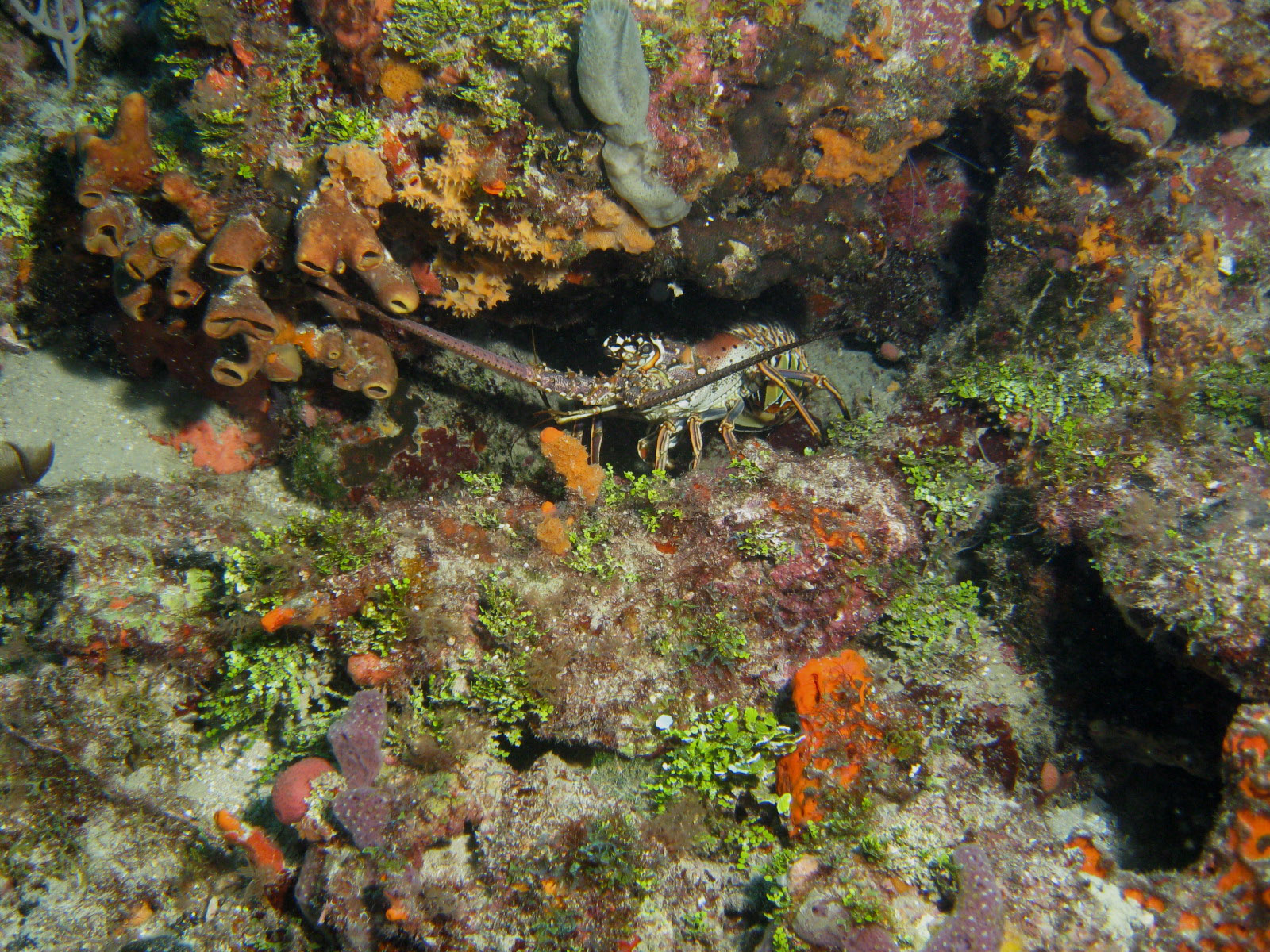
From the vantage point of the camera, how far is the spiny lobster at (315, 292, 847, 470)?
4500mm

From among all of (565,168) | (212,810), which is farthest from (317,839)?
(565,168)

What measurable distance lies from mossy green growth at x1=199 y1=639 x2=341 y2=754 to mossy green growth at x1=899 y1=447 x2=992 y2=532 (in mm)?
3869

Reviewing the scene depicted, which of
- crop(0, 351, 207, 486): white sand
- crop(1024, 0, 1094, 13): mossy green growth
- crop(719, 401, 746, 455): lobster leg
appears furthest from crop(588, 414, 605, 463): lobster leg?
crop(1024, 0, 1094, 13): mossy green growth

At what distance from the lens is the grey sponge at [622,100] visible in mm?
2996

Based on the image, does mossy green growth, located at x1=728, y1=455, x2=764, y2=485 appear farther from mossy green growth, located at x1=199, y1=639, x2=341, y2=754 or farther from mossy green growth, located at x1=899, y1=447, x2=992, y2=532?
mossy green growth, located at x1=199, y1=639, x2=341, y2=754

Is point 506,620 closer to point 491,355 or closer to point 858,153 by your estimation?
point 491,355

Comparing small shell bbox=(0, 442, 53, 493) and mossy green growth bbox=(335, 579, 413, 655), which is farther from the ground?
small shell bbox=(0, 442, 53, 493)

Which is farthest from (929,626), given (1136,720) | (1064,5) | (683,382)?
(1064,5)

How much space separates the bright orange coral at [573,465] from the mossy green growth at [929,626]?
6.29ft

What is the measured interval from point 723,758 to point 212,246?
3866 millimetres

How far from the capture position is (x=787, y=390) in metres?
5.57

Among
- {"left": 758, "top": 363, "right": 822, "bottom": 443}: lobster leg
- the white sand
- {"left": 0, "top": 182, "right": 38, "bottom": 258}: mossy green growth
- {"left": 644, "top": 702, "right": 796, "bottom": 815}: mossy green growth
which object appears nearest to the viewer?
{"left": 644, "top": 702, "right": 796, "bottom": 815}: mossy green growth

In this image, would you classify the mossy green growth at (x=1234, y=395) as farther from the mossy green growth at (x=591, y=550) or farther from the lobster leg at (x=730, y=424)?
the mossy green growth at (x=591, y=550)

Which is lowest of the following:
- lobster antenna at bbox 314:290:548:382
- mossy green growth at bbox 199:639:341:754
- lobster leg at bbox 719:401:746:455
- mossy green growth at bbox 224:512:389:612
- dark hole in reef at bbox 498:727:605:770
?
dark hole in reef at bbox 498:727:605:770
